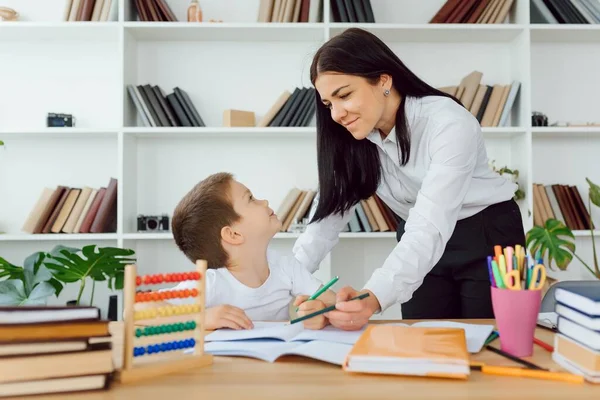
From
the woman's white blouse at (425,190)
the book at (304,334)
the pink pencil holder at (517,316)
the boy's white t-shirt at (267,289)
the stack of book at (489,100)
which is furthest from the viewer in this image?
the stack of book at (489,100)

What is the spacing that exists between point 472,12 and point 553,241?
1.30m

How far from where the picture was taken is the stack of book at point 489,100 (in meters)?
3.28

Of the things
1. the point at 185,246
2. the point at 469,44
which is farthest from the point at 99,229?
the point at 469,44

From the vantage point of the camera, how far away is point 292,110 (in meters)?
3.27

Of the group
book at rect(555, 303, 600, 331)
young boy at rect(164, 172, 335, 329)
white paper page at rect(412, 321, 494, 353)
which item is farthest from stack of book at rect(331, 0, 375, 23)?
book at rect(555, 303, 600, 331)

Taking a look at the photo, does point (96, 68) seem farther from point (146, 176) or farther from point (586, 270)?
point (586, 270)

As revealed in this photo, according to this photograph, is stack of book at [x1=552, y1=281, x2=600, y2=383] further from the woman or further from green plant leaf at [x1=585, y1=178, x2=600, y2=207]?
green plant leaf at [x1=585, y1=178, x2=600, y2=207]

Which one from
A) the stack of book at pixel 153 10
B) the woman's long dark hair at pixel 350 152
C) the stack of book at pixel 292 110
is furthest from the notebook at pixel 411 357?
the stack of book at pixel 153 10

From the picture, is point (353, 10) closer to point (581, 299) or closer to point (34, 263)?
point (34, 263)

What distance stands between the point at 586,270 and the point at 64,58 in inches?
127

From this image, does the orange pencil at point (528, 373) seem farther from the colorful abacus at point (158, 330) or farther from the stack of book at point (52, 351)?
the stack of book at point (52, 351)

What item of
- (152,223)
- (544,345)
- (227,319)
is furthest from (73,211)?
(544,345)

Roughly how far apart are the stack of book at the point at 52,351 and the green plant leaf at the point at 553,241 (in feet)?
8.34

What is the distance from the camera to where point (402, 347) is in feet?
3.13
